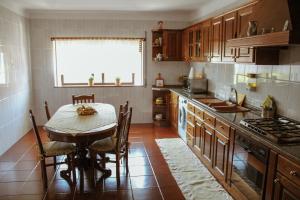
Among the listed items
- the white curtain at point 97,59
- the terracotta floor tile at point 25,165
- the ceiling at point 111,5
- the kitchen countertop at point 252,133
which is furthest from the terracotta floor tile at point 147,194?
the white curtain at point 97,59

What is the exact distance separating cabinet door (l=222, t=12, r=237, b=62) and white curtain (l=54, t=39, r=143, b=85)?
104 inches

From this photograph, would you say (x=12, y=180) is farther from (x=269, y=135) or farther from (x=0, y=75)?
(x=269, y=135)

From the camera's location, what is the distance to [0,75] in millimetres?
3975

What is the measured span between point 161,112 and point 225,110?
2669 millimetres

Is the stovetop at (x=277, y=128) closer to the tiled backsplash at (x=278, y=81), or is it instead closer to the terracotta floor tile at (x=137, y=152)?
the tiled backsplash at (x=278, y=81)

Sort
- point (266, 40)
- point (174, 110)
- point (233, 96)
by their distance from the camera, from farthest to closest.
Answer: point (174, 110), point (233, 96), point (266, 40)

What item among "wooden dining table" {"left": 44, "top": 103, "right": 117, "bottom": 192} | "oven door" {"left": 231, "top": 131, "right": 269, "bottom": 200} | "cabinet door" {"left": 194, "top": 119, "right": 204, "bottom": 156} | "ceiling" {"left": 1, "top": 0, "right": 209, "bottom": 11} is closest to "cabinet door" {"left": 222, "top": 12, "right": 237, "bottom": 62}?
"cabinet door" {"left": 194, "top": 119, "right": 204, "bottom": 156}

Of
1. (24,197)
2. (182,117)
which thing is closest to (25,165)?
(24,197)

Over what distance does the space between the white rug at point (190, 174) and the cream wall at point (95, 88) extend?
1.69 m

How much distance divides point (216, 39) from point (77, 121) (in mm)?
2176

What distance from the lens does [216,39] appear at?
3629 mm

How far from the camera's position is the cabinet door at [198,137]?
3.57 meters

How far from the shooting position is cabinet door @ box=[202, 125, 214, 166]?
10.5ft

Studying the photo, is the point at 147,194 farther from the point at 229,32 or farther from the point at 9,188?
the point at 229,32
